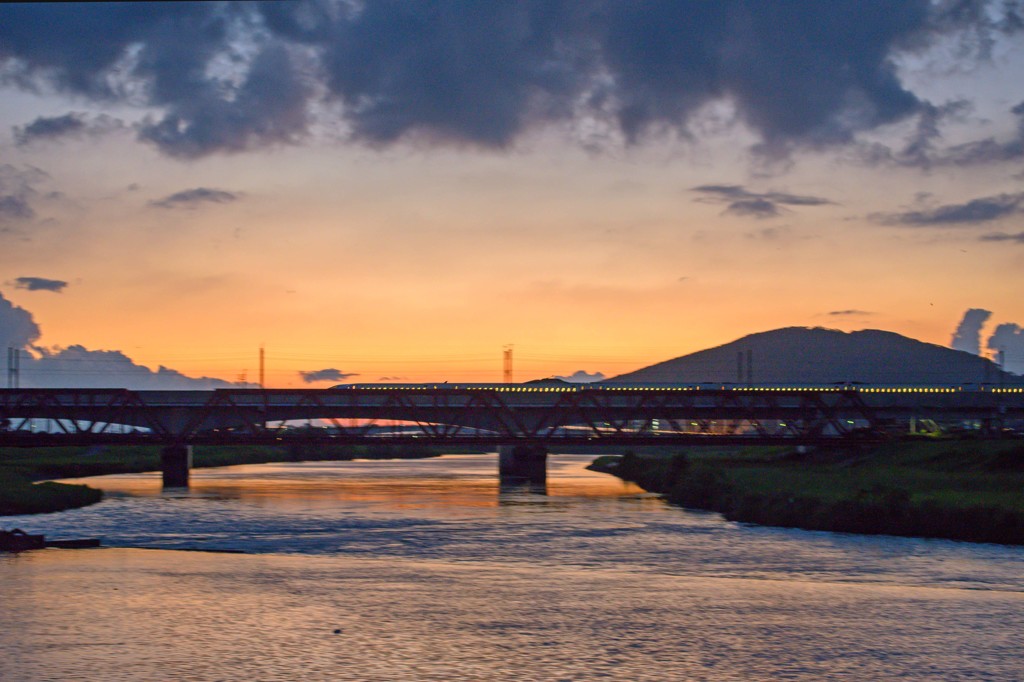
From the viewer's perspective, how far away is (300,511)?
7662 centimetres

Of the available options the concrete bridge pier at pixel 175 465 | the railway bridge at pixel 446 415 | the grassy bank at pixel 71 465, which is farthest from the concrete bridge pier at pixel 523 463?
the grassy bank at pixel 71 465

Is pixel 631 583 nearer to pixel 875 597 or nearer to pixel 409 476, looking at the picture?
pixel 875 597

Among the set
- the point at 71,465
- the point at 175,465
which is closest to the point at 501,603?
the point at 175,465

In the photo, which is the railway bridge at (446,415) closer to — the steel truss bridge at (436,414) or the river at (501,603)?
the steel truss bridge at (436,414)

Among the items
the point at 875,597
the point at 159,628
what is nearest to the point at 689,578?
the point at 875,597

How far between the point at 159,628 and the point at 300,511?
4304 cm

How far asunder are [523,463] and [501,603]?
3375 inches

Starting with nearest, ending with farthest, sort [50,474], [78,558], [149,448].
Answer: [78,558] < [50,474] < [149,448]

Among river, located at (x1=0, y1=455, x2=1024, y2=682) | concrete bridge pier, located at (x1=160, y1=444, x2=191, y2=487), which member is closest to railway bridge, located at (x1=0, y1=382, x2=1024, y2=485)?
concrete bridge pier, located at (x1=160, y1=444, x2=191, y2=487)

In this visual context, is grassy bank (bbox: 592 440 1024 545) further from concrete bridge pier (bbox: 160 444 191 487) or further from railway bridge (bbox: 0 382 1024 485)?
concrete bridge pier (bbox: 160 444 191 487)

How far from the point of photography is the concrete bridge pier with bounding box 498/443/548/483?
121 meters

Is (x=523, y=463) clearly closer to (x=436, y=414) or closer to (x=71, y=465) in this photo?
(x=436, y=414)

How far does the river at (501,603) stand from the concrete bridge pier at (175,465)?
44.1 metres

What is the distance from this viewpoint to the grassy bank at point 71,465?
7644 centimetres
